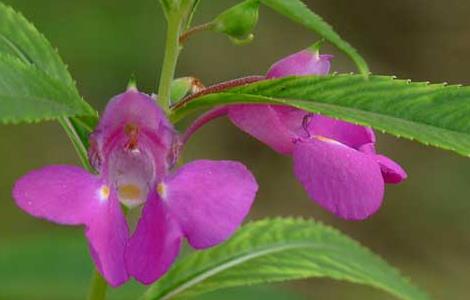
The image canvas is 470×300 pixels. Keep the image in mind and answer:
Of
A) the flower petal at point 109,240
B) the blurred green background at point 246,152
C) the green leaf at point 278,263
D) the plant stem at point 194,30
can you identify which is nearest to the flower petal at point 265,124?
the plant stem at point 194,30

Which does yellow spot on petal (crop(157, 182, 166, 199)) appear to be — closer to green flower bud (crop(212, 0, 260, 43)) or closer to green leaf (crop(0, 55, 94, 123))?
green leaf (crop(0, 55, 94, 123))

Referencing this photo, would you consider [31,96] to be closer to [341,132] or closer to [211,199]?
[211,199]

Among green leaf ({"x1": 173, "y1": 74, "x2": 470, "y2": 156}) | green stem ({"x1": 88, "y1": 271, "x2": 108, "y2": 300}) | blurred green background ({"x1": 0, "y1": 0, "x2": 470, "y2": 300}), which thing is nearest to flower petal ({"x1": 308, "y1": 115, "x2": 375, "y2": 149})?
green leaf ({"x1": 173, "y1": 74, "x2": 470, "y2": 156})

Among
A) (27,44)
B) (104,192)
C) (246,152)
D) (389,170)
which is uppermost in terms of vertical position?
(246,152)

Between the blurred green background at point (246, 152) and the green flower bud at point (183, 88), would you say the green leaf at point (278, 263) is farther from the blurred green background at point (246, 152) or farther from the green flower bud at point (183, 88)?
the blurred green background at point (246, 152)

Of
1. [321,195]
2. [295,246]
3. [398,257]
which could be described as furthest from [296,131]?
[398,257]

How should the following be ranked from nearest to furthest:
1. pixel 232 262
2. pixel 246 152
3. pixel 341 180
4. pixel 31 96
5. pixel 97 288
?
pixel 31 96 < pixel 341 180 < pixel 97 288 < pixel 232 262 < pixel 246 152

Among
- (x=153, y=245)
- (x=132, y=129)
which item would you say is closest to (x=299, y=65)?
(x=132, y=129)
